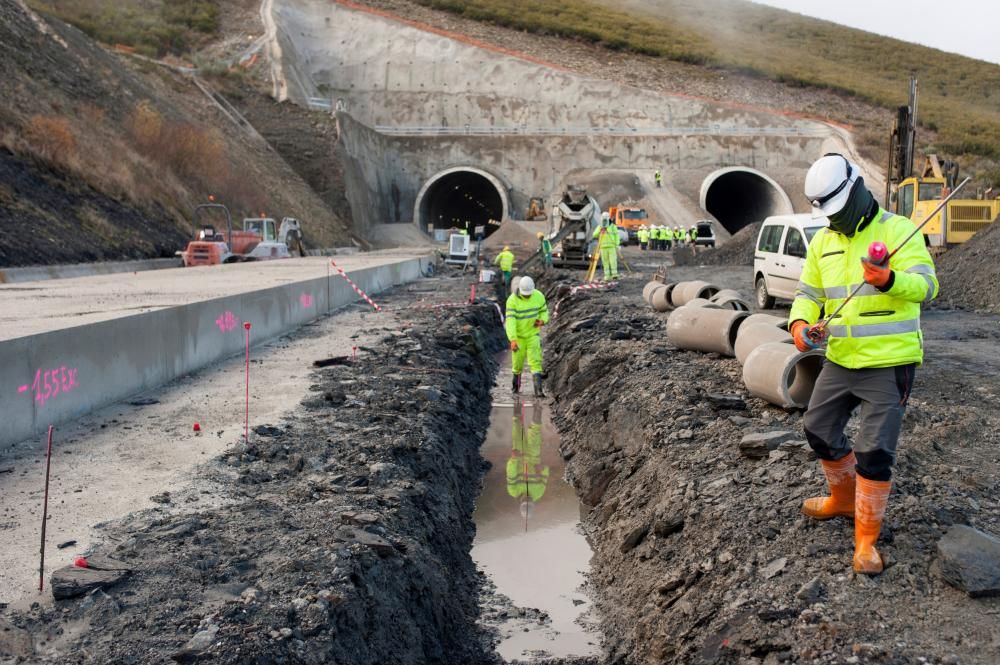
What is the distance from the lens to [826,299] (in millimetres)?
4207

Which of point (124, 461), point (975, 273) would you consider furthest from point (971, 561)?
point (975, 273)

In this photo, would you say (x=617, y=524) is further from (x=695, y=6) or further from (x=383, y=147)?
(x=695, y=6)

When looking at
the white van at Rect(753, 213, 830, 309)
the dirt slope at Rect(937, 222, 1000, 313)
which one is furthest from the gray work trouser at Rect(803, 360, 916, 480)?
the dirt slope at Rect(937, 222, 1000, 313)

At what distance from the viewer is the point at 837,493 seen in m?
4.43

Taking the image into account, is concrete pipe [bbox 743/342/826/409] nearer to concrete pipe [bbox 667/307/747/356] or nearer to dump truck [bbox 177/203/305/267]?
concrete pipe [bbox 667/307/747/356]

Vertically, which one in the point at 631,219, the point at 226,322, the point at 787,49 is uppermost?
the point at 787,49

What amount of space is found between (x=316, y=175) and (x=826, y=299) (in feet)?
129

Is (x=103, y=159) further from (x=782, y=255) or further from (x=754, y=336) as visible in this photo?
(x=754, y=336)

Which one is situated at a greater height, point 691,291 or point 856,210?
point 856,210

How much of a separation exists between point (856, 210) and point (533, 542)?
426cm

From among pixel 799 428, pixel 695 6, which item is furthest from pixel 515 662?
pixel 695 6

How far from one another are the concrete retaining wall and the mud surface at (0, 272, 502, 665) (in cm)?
138

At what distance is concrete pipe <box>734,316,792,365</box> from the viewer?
8.00 metres

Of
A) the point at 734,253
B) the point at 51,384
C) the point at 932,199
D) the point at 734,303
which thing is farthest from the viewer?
the point at 734,253
